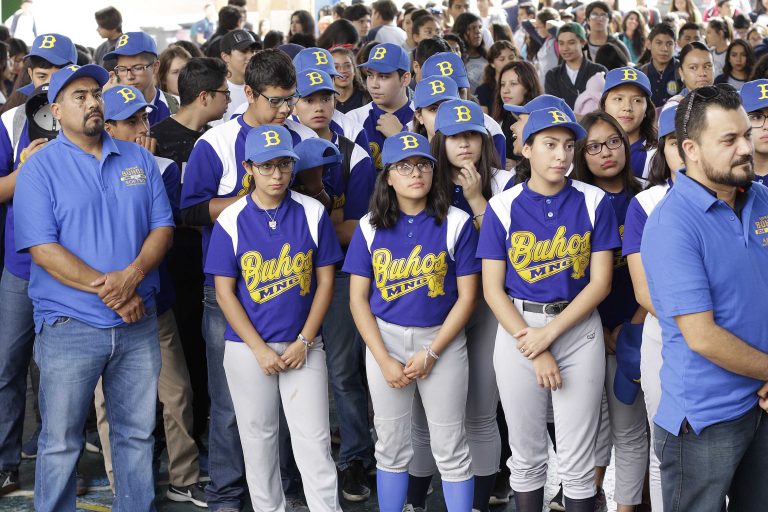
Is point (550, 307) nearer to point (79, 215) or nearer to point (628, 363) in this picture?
point (628, 363)

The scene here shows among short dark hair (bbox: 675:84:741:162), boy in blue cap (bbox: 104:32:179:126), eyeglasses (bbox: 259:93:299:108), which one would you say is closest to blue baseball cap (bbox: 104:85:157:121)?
eyeglasses (bbox: 259:93:299:108)

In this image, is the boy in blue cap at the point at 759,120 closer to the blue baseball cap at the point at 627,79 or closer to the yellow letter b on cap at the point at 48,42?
the blue baseball cap at the point at 627,79

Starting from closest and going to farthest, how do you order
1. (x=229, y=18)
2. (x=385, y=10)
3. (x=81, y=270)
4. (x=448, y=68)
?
1. (x=81, y=270)
2. (x=448, y=68)
3. (x=229, y=18)
4. (x=385, y=10)

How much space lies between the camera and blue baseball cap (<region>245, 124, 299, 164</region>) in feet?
14.2

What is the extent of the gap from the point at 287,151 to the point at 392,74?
1630 mm

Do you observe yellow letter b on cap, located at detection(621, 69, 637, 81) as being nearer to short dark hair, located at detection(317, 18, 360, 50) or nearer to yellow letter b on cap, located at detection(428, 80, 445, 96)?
yellow letter b on cap, located at detection(428, 80, 445, 96)

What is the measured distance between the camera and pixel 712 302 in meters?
3.05

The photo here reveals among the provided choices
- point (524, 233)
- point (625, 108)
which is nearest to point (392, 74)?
point (625, 108)

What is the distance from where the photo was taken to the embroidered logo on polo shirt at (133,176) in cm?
427

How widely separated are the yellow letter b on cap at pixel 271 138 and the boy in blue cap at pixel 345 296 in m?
0.58

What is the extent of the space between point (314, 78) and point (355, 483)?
2.06 metres

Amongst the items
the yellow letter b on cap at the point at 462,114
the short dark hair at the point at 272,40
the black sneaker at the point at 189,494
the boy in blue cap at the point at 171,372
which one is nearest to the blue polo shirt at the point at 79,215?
the boy in blue cap at the point at 171,372

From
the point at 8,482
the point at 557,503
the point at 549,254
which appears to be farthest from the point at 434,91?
the point at 8,482

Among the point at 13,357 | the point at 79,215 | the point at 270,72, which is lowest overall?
the point at 13,357
